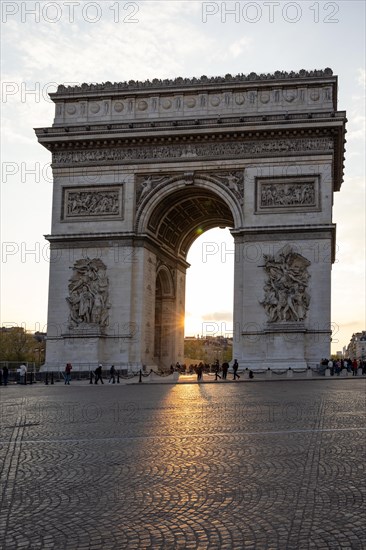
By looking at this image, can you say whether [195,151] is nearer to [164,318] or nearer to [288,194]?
[288,194]

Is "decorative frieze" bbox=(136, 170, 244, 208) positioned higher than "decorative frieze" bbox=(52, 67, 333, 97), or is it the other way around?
"decorative frieze" bbox=(52, 67, 333, 97)

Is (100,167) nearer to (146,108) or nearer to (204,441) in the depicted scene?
(146,108)

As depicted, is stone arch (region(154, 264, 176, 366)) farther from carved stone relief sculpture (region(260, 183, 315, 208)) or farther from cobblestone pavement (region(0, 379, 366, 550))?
cobblestone pavement (region(0, 379, 366, 550))

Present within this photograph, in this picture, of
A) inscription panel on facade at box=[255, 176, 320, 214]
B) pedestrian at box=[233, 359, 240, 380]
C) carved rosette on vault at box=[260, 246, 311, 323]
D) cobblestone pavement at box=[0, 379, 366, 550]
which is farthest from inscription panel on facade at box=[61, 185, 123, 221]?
cobblestone pavement at box=[0, 379, 366, 550]

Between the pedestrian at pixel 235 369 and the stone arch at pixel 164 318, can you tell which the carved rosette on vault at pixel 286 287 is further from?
the stone arch at pixel 164 318

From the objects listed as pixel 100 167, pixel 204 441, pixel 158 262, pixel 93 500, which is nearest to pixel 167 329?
Result: pixel 158 262

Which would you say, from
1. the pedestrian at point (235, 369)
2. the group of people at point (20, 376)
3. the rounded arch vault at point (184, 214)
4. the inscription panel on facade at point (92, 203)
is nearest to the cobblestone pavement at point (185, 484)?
the pedestrian at point (235, 369)
